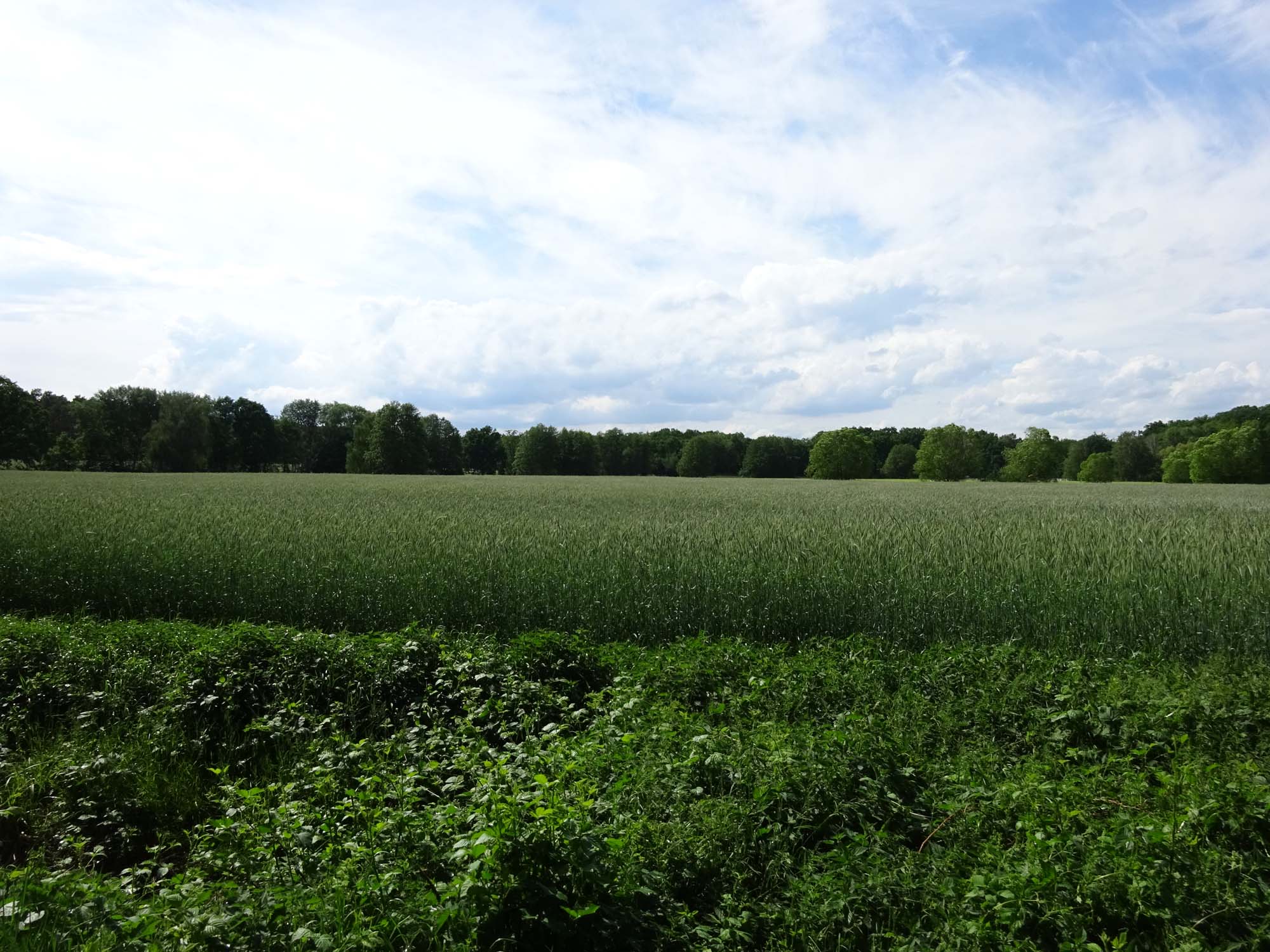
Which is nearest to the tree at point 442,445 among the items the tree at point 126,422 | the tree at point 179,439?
the tree at point 179,439

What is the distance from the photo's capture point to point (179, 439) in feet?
258

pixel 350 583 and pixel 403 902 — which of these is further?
pixel 350 583

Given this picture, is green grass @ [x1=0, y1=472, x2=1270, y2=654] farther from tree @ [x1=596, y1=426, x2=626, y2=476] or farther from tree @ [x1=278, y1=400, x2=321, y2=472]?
tree @ [x1=596, y1=426, x2=626, y2=476]

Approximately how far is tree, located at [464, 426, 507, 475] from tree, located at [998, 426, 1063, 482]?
240ft

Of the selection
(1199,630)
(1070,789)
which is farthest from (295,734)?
(1199,630)

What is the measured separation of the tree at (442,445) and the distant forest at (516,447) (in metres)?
0.26

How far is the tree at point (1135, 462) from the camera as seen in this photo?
94.0 m

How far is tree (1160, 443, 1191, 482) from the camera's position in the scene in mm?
79750

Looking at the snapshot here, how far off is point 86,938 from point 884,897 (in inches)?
159

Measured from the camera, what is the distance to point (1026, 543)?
37.3 feet

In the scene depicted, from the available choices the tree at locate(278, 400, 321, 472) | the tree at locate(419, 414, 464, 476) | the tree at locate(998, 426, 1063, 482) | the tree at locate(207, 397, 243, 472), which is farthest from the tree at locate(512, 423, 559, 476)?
the tree at locate(998, 426, 1063, 482)

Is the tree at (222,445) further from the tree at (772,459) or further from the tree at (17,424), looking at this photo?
the tree at (772,459)

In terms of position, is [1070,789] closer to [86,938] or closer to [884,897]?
[884,897]

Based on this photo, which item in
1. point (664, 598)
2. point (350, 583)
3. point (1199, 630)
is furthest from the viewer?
point (350, 583)
